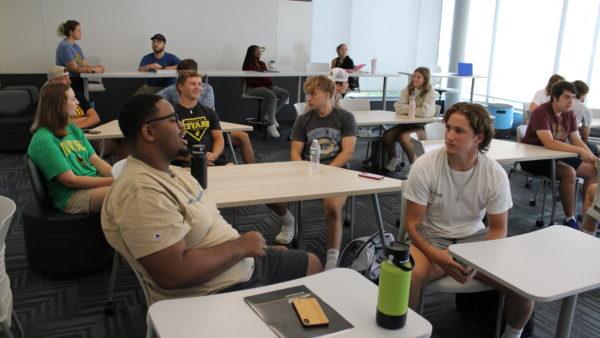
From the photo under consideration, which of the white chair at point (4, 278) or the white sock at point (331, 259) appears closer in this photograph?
the white chair at point (4, 278)

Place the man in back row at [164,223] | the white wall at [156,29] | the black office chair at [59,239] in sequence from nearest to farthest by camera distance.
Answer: the man in back row at [164,223] → the black office chair at [59,239] → the white wall at [156,29]

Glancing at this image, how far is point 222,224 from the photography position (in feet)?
5.98

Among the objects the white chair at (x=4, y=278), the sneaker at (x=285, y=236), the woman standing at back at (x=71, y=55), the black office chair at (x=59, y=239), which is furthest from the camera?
the woman standing at back at (x=71, y=55)

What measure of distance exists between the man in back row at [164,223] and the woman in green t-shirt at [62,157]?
1251mm

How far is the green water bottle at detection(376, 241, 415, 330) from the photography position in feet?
4.05

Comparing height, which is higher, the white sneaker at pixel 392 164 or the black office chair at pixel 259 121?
the black office chair at pixel 259 121

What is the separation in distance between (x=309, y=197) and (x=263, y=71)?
5.14 metres

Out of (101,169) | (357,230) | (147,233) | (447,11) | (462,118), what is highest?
(447,11)

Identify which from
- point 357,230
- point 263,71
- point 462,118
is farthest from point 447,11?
point 462,118

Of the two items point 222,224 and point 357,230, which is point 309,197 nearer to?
point 222,224

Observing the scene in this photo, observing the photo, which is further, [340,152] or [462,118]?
[340,152]

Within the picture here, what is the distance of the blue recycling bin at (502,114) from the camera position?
7617 millimetres

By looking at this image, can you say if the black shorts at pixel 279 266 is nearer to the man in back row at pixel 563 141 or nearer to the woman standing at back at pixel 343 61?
the man in back row at pixel 563 141

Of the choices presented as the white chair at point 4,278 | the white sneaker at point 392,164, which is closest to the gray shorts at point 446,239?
the white chair at point 4,278
